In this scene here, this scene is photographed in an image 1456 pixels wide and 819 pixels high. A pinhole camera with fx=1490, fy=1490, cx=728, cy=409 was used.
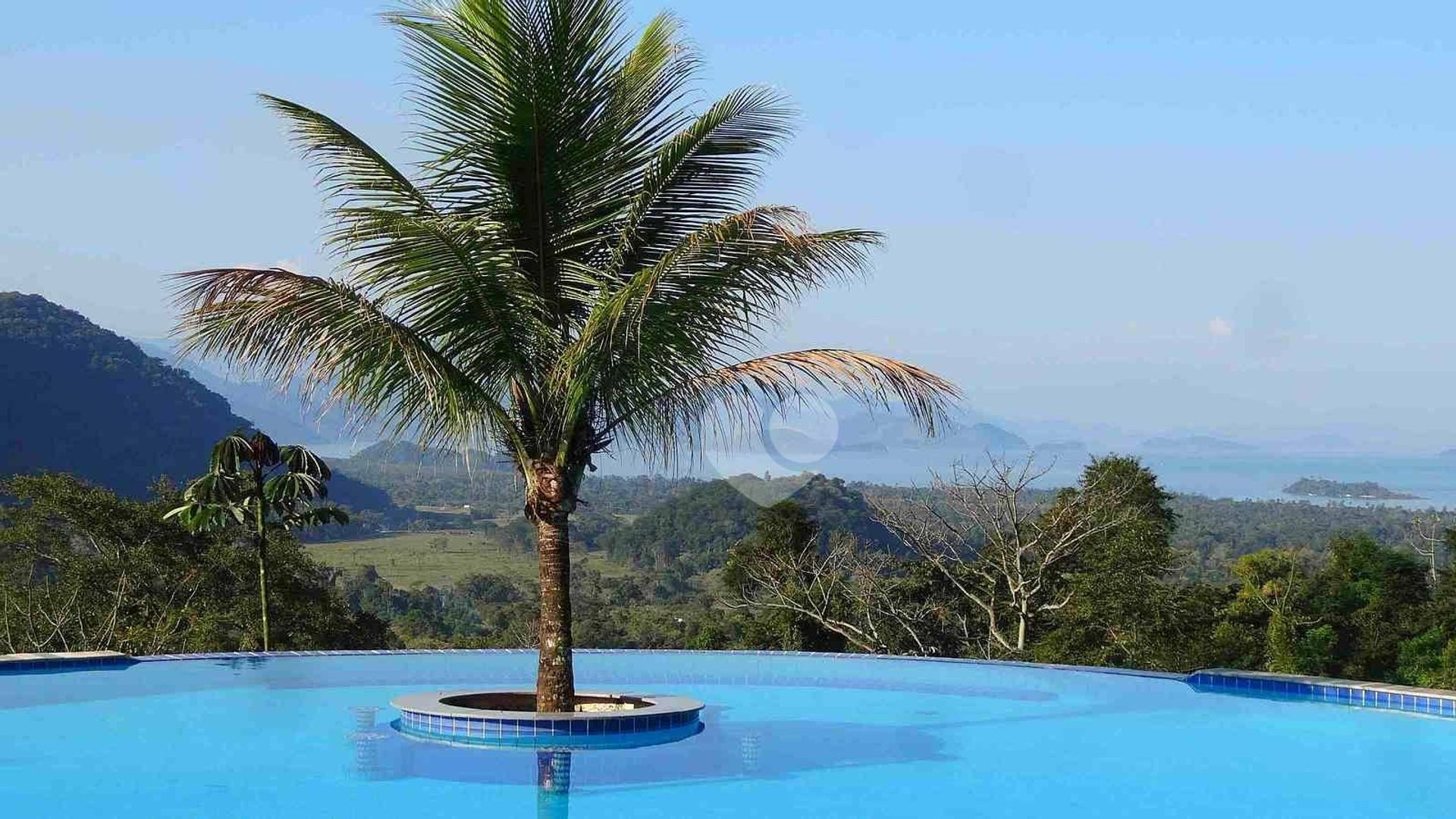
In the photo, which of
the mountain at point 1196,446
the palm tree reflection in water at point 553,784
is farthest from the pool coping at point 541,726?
the mountain at point 1196,446

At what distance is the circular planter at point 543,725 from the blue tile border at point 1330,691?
15.2ft

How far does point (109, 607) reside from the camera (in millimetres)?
20516

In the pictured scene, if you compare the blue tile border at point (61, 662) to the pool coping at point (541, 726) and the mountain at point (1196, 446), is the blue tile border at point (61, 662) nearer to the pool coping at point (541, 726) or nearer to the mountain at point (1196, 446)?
the pool coping at point (541, 726)

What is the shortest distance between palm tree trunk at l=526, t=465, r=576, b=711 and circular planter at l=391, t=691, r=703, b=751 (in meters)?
0.17

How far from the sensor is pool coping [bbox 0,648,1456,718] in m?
10.5

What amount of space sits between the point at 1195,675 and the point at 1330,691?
3.80 feet

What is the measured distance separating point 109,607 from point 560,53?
15095 mm

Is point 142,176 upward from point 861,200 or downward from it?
upward

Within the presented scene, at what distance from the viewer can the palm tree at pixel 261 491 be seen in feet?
45.6

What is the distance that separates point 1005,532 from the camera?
1945 centimetres

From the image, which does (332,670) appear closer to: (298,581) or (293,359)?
(293,359)

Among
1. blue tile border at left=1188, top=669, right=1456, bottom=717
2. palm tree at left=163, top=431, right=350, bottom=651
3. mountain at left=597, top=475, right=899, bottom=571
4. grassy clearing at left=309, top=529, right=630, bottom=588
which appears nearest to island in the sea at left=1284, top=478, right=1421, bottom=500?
grassy clearing at left=309, top=529, right=630, bottom=588

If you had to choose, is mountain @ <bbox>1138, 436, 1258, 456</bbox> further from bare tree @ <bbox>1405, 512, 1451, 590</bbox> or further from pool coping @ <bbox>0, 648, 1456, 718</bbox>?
pool coping @ <bbox>0, 648, 1456, 718</bbox>

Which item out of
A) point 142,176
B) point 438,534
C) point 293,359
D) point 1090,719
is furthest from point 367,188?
point 438,534
